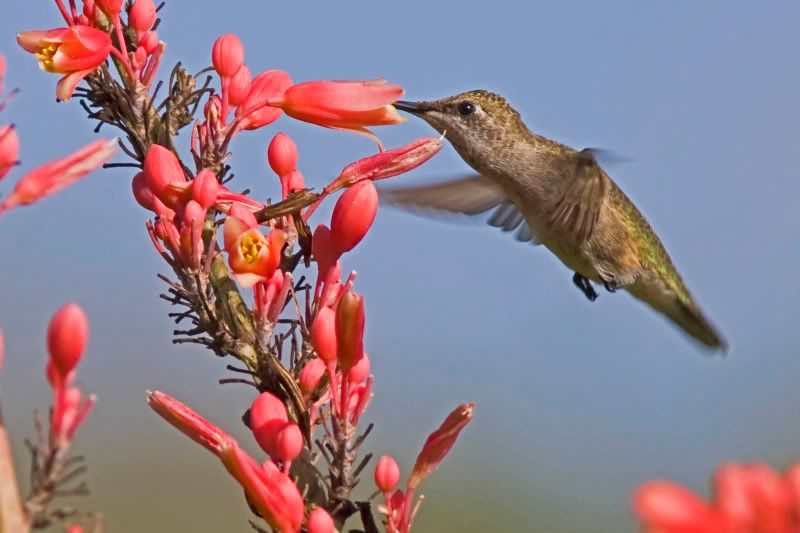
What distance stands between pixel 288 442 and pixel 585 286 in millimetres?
2701

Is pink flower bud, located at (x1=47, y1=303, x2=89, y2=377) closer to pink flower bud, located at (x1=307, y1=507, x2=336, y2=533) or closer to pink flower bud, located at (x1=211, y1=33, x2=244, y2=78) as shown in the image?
pink flower bud, located at (x1=307, y1=507, x2=336, y2=533)

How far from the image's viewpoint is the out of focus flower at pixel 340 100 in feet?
6.93

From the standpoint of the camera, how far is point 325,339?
1796mm

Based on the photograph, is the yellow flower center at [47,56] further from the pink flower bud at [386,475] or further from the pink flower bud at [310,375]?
the pink flower bud at [386,475]

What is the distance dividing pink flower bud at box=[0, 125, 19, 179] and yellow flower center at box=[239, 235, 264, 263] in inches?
21.4

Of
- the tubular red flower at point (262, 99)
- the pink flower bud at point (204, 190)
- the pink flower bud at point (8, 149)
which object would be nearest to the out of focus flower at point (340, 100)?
the tubular red flower at point (262, 99)

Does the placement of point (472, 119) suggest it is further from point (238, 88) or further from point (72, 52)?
point (72, 52)

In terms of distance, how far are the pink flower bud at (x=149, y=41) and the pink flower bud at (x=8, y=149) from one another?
780mm

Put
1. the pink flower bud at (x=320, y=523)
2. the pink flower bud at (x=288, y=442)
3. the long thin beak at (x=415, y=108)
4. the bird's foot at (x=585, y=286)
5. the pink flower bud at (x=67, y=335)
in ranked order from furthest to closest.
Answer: the bird's foot at (x=585, y=286)
the long thin beak at (x=415, y=108)
the pink flower bud at (x=288, y=442)
the pink flower bud at (x=320, y=523)
the pink flower bud at (x=67, y=335)

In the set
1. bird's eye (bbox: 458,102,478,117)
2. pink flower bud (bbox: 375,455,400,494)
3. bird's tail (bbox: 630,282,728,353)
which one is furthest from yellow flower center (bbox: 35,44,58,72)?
bird's tail (bbox: 630,282,728,353)

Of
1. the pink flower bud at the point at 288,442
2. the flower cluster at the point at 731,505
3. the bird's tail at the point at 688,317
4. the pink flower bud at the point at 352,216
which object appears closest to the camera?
the flower cluster at the point at 731,505

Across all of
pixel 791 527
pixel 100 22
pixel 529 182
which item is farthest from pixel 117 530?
pixel 791 527

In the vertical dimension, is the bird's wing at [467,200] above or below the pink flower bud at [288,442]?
above

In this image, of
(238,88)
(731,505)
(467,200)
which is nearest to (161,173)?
(238,88)
